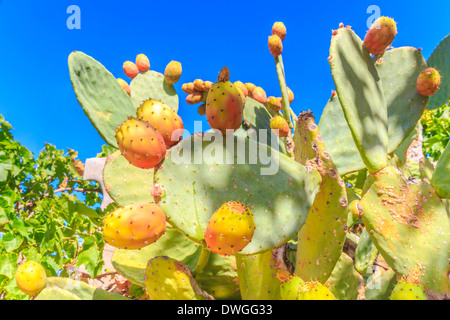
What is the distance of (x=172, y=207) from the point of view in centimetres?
85

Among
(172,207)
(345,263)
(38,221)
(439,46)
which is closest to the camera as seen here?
(172,207)

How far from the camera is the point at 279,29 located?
1.75 m

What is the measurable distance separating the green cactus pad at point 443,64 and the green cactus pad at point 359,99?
0.50 m

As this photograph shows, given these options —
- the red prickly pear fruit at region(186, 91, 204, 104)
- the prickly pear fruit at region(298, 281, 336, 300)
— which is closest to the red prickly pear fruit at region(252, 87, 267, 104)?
the red prickly pear fruit at region(186, 91, 204, 104)

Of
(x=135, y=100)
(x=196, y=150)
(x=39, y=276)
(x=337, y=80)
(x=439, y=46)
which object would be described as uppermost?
(x=135, y=100)

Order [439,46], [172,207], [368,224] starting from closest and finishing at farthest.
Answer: [172,207], [368,224], [439,46]

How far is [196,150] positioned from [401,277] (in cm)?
65

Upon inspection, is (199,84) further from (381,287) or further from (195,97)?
(381,287)

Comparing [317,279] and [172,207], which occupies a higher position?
[172,207]

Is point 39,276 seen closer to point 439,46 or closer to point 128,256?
point 128,256

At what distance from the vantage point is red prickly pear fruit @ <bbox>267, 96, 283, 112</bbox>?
1.90 meters

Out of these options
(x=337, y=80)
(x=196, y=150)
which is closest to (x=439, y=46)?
(x=337, y=80)

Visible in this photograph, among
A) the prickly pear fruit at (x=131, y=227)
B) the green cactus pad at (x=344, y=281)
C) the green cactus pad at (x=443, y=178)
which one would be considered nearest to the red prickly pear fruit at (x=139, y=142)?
the prickly pear fruit at (x=131, y=227)

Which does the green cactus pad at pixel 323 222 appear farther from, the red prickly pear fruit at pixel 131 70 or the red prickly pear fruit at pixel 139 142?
the red prickly pear fruit at pixel 131 70
